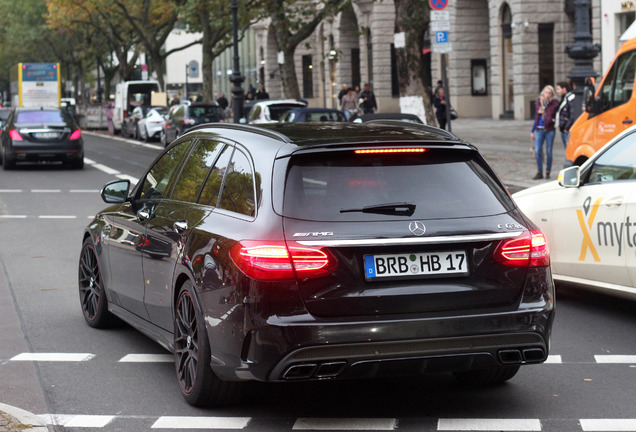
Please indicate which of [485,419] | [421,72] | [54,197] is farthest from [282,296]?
[421,72]

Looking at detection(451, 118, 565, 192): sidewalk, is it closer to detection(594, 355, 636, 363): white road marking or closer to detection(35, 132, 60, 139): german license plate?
detection(35, 132, 60, 139): german license plate

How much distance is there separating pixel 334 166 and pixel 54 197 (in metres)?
15.5

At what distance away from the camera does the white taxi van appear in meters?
8.52

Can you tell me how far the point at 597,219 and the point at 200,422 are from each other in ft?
13.6

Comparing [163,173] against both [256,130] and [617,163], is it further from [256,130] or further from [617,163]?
[617,163]

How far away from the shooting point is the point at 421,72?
27.4 metres

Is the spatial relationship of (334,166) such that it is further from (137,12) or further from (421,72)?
(137,12)

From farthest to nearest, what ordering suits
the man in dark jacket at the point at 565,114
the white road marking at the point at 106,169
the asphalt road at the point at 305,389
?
the white road marking at the point at 106,169 → the man in dark jacket at the point at 565,114 → the asphalt road at the point at 305,389

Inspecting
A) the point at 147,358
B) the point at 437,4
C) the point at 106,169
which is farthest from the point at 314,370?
the point at 106,169

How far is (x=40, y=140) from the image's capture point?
2756 centimetres

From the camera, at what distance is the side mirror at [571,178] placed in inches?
356

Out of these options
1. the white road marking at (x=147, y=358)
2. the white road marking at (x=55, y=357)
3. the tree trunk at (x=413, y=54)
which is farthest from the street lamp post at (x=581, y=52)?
the white road marking at (x=55, y=357)

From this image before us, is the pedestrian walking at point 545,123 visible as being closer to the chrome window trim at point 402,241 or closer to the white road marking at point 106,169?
the white road marking at point 106,169

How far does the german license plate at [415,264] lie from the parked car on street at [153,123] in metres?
38.0
